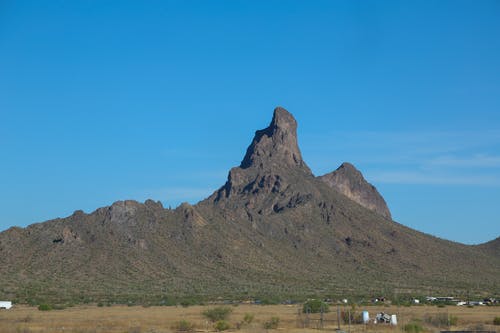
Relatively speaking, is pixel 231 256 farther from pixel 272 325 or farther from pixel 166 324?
pixel 272 325

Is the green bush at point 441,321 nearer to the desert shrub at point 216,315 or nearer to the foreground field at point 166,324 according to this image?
the foreground field at point 166,324

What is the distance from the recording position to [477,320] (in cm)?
6594

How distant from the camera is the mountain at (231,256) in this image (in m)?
129

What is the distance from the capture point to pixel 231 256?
500 feet

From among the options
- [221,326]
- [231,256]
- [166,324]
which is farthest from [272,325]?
[231,256]

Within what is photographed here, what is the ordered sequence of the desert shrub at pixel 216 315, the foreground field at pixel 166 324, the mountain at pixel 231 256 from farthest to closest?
the mountain at pixel 231 256, the desert shrub at pixel 216 315, the foreground field at pixel 166 324

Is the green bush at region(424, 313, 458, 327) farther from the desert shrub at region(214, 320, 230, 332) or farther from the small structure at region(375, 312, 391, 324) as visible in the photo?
the desert shrub at region(214, 320, 230, 332)

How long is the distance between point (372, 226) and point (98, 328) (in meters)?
140

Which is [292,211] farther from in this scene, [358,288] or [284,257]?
[358,288]

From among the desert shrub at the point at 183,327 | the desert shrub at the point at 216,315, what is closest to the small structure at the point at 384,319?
the desert shrub at the point at 216,315

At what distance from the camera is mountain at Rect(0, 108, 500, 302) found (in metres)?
129

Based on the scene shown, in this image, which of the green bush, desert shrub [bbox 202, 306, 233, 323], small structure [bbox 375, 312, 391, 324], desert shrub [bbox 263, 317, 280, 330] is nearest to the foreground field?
the green bush

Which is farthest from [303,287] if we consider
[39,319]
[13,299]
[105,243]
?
[39,319]

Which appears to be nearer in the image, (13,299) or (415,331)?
(415,331)
